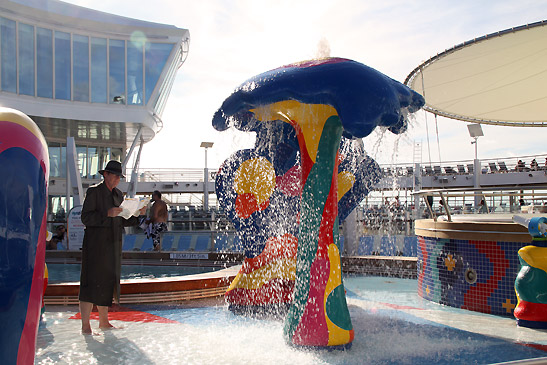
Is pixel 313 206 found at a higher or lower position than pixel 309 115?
lower

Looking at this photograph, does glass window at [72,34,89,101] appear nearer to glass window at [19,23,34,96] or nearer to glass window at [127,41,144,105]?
glass window at [19,23,34,96]

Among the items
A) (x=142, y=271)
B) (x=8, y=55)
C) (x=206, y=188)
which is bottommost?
(x=142, y=271)

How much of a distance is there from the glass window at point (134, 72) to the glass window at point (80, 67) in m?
1.81

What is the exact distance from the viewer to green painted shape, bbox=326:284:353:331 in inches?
155

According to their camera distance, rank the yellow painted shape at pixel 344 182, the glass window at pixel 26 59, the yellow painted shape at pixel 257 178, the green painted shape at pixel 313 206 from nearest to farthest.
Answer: the green painted shape at pixel 313 206, the yellow painted shape at pixel 257 178, the yellow painted shape at pixel 344 182, the glass window at pixel 26 59

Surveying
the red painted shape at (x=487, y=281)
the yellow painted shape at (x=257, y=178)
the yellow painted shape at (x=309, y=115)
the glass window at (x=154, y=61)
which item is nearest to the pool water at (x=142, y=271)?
the yellow painted shape at (x=257, y=178)

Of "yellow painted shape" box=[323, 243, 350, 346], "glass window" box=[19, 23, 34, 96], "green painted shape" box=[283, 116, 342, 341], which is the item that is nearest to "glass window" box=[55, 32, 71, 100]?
"glass window" box=[19, 23, 34, 96]

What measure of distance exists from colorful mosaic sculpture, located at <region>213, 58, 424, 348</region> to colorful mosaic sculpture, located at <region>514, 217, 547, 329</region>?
1.92 m

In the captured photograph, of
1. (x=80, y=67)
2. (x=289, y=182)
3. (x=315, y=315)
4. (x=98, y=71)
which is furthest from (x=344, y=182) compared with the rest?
(x=80, y=67)

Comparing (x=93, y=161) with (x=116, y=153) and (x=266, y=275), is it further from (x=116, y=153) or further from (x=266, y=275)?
(x=266, y=275)

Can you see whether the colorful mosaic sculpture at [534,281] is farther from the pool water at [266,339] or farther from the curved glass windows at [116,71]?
the curved glass windows at [116,71]

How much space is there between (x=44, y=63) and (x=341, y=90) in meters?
20.4

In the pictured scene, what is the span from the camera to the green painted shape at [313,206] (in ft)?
13.2

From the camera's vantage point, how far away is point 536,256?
481cm
